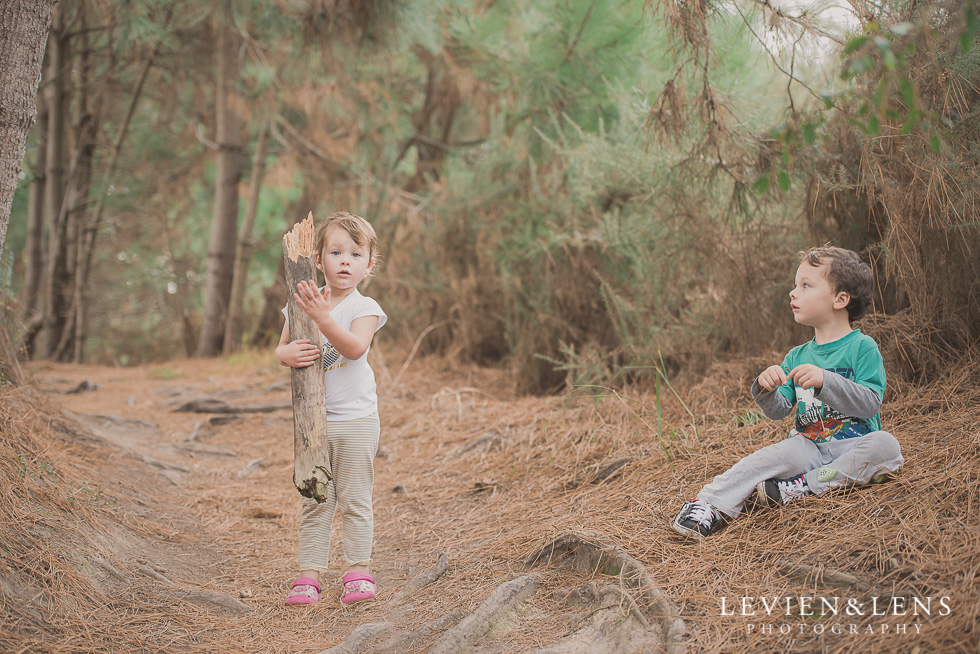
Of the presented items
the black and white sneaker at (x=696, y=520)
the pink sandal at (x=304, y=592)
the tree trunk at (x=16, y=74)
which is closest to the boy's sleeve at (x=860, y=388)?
the black and white sneaker at (x=696, y=520)

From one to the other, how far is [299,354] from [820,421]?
183 cm

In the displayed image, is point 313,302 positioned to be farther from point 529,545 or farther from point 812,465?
point 812,465

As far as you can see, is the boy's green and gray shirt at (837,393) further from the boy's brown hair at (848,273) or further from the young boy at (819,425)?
the boy's brown hair at (848,273)

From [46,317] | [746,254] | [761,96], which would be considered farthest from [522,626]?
[46,317]

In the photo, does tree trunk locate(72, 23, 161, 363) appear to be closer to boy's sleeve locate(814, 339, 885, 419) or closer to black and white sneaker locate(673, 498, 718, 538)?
black and white sneaker locate(673, 498, 718, 538)

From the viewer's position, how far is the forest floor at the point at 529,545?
1819 millimetres

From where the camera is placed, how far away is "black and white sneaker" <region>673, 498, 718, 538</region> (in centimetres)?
227

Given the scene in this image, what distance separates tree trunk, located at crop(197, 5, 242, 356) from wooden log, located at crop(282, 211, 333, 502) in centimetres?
621

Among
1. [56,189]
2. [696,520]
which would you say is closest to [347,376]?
[696,520]

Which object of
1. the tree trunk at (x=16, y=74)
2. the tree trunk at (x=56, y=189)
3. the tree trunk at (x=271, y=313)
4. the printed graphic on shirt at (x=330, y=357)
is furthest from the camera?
the tree trunk at (x=271, y=313)

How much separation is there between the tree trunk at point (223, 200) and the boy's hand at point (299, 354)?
20.9 feet

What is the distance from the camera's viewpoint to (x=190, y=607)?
93.0 inches

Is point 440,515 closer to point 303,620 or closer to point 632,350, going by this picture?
point 303,620

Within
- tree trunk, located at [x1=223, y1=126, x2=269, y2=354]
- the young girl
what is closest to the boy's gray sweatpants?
the young girl
